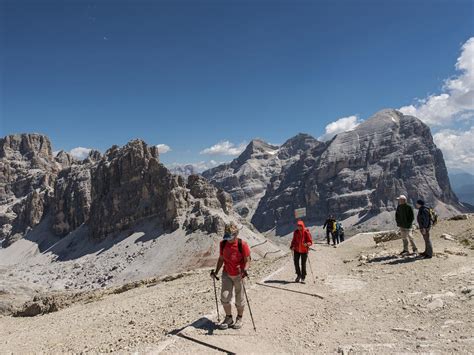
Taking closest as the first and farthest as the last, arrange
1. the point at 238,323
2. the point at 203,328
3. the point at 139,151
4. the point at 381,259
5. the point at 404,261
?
the point at 238,323, the point at 203,328, the point at 404,261, the point at 381,259, the point at 139,151

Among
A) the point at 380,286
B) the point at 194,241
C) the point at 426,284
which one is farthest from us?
the point at 194,241

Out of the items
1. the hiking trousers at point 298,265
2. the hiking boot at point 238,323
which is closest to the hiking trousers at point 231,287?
the hiking boot at point 238,323

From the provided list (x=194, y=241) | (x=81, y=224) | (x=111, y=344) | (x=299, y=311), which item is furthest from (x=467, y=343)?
(x=81, y=224)

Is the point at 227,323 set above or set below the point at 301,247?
below

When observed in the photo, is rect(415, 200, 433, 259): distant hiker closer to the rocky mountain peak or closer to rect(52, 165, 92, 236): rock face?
the rocky mountain peak

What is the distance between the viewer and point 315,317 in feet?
40.2

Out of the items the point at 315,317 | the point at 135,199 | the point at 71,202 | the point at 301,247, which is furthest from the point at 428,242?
the point at 71,202

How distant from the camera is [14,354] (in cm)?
1355

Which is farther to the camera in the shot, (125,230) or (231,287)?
(125,230)

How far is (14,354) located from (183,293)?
729cm

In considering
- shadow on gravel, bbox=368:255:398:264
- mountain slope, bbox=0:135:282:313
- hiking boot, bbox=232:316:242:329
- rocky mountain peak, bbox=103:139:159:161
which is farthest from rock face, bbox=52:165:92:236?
hiking boot, bbox=232:316:242:329

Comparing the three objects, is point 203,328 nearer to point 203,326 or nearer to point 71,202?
point 203,326

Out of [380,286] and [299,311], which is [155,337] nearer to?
[299,311]

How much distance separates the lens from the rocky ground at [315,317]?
32.4 ft
